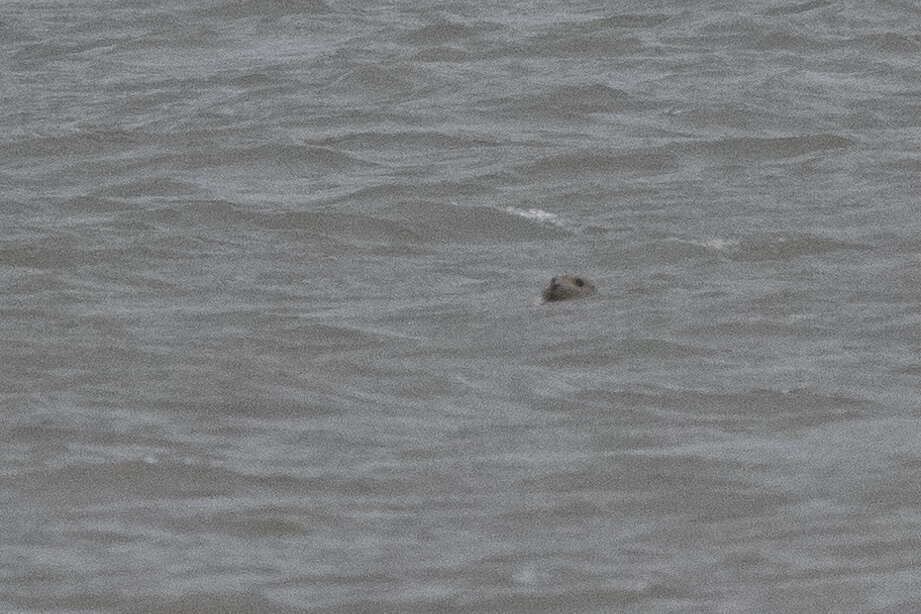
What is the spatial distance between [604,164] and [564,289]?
10.6 feet

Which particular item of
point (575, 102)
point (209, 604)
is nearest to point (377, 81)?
point (575, 102)

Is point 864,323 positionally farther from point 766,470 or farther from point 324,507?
point 324,507

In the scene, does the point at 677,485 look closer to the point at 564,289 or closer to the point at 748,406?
the point at 748,406

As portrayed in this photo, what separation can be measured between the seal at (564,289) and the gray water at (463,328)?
107 millimetres

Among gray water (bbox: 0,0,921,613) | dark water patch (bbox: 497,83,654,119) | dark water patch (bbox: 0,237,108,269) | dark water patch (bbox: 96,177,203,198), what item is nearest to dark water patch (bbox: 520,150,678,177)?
gray water (bbox: 0,0,921,613)

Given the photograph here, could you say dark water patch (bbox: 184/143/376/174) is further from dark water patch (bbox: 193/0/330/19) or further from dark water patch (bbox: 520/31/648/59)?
dark water patch (bbox: 193/0/330/19)

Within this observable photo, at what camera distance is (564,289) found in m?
10.1

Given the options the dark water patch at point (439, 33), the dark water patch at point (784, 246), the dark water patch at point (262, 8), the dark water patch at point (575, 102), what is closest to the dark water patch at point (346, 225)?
the dark water patch at point (784, 246)

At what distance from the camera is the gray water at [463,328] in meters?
7.11

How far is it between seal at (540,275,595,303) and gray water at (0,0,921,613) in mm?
107

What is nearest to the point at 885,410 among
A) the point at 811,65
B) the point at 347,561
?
the point at 347,561

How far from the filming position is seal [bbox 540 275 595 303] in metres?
10.1

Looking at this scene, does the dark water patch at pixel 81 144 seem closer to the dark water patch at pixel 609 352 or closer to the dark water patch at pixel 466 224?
the dark water patch at pixel 466 224

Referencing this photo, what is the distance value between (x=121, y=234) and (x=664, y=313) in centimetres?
289
